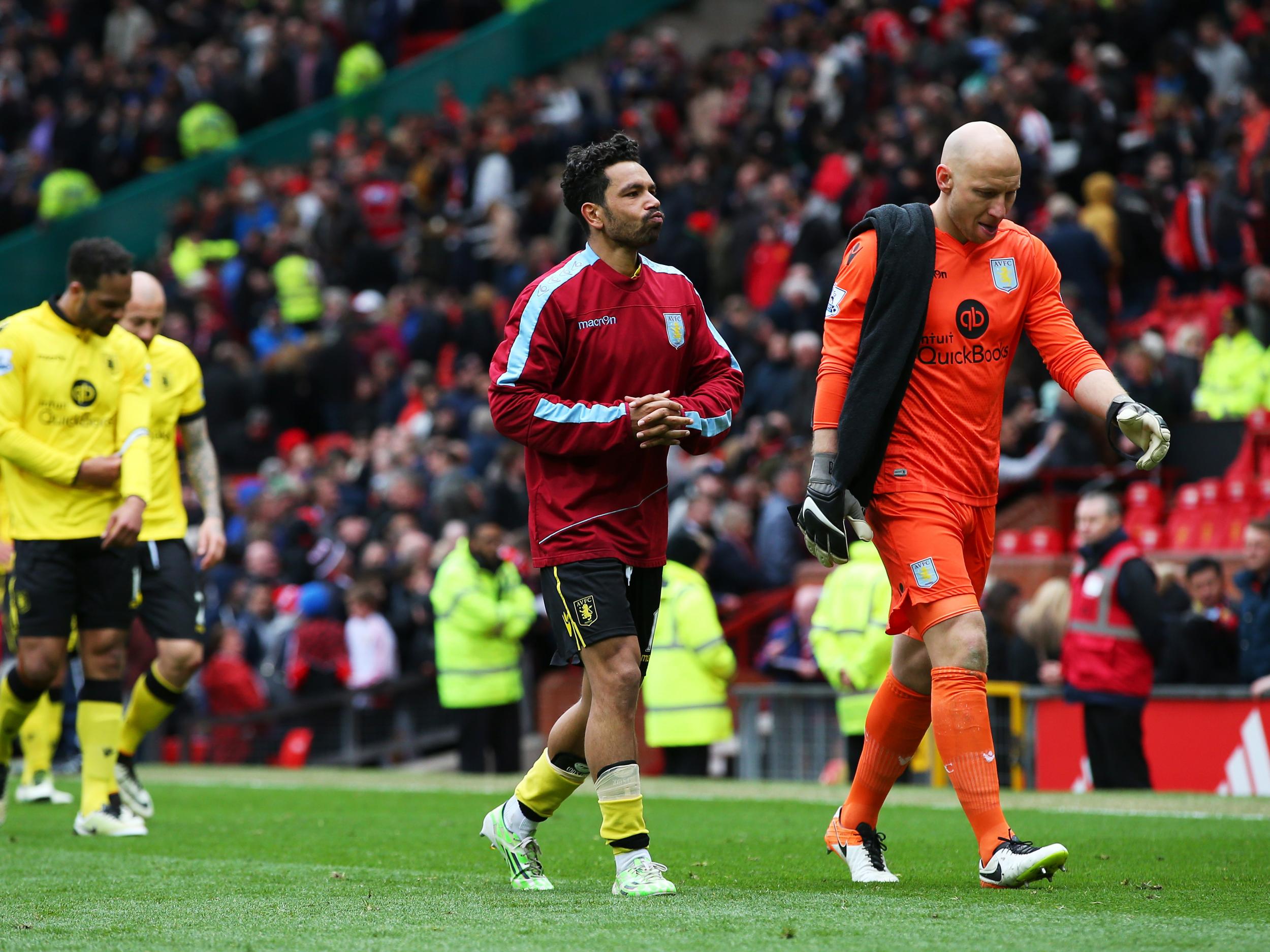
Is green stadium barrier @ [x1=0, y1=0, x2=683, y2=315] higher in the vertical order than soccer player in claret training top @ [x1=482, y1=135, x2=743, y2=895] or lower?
higher

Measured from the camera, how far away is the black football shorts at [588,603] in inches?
221

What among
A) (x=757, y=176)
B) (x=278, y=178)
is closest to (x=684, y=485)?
(x=757, y=176)

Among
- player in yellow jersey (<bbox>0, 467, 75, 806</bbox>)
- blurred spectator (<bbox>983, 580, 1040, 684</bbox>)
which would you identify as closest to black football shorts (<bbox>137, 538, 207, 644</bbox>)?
player in yellow jersey (<bbox>0, 467, 75, 806</bbox>)

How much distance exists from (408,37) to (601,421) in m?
27.0

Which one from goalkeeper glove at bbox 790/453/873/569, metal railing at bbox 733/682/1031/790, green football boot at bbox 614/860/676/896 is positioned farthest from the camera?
metal railing at bbox 733/682/1031/790

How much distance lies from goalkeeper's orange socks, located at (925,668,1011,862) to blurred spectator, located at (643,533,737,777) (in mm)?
6645

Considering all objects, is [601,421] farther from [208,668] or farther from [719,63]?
[719,63]

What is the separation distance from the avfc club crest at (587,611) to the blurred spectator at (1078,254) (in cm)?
1073

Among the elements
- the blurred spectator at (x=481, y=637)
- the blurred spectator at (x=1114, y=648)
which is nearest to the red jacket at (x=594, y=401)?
the blurred spectator at (x=1114, y=648)

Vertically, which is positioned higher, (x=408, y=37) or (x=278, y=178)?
(x=408, y=37)

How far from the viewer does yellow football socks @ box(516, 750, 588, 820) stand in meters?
5.93

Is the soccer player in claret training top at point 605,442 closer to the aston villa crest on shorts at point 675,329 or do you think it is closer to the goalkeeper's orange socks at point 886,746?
the aston villa crest on shorts at point 675,329

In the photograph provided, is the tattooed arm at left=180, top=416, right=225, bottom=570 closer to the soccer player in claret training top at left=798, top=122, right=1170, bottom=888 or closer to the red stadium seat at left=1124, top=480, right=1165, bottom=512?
the soccer player in claret training top at left=798, top=122, right=1170, bottom=888

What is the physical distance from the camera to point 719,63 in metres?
24.1
